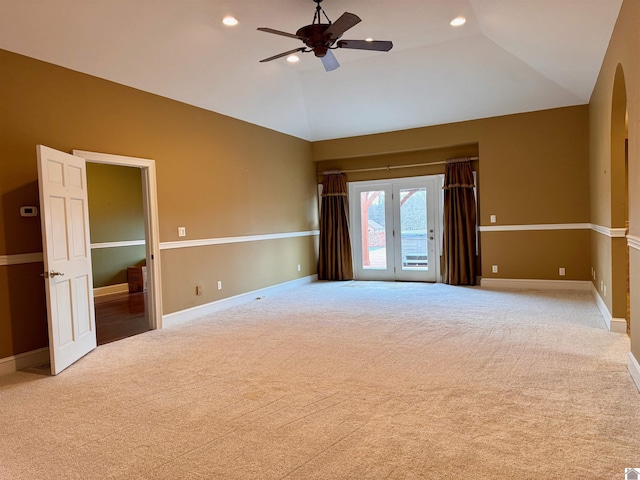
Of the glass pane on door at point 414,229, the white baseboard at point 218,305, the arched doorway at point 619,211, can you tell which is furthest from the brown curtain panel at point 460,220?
the arched doorway at point 619,211

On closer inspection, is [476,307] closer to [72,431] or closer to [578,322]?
[578,322]

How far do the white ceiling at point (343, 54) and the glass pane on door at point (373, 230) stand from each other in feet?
4.67

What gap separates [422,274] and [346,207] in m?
1.98

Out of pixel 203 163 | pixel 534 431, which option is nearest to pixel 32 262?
pixel 203 163

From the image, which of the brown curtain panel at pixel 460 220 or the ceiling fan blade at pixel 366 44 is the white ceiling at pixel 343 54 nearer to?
the ceiling fan blade at pixel 366 44

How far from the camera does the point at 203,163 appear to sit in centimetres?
589

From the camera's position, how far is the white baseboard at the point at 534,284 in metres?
6.56

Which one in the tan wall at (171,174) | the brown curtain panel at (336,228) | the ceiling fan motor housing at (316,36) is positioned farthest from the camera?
the brown curtain panel at (336,228)

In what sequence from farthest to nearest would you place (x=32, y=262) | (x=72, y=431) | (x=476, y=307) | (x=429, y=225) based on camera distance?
(x=429, y=225)
(x=476, y=307)
(x=32, y=262)
(x=72, y=431)

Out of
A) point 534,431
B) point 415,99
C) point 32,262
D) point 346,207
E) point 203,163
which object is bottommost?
point 534,431

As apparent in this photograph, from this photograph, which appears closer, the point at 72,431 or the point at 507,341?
the point at 72,431

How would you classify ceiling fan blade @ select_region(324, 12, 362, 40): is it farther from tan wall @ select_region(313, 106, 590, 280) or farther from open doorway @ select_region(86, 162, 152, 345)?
open doorway @ select_region(86, 162, 152, 345)

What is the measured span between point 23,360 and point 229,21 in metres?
3.91

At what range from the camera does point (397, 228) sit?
326 inches
